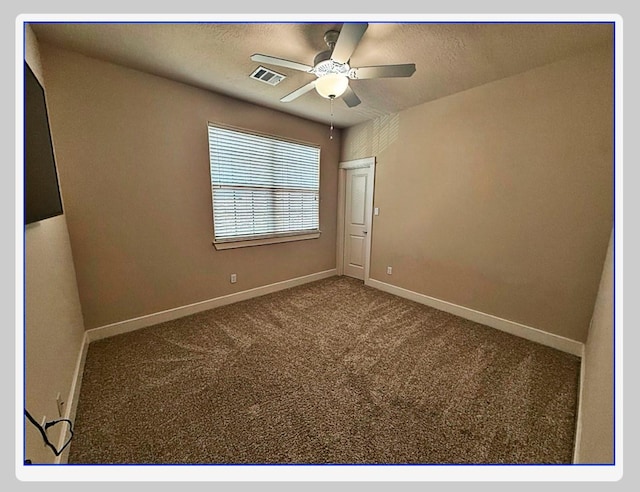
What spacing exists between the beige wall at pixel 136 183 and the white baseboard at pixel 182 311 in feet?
0.17

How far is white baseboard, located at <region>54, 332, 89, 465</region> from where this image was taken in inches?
47.7

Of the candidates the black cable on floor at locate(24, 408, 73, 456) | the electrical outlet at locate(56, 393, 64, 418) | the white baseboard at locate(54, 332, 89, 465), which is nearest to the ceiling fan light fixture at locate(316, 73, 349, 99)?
the black cable on floor at locate(24, 408, 73, 456)

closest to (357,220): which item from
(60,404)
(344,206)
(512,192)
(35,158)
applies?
(344,206)

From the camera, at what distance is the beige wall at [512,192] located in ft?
6.42

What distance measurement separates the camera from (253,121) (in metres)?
3.02

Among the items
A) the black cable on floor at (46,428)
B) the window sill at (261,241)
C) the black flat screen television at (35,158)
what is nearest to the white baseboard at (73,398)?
the black cable on floor at (46,428)

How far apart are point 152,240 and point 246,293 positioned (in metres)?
1.24

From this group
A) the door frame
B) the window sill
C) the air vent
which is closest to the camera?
the air vent

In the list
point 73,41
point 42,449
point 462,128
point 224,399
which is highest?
point 73,41

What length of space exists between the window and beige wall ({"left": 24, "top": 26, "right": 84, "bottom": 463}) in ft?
4.37

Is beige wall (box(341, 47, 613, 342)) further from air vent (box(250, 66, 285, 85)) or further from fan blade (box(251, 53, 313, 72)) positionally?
fan blade (box(251, 53, 313, 72))

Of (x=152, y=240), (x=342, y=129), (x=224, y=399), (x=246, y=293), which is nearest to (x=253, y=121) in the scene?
(x=342, y=129)

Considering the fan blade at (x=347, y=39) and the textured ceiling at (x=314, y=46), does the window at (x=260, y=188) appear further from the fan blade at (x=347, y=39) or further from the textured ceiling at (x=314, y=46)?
the fan blade at (x=347, y=39)

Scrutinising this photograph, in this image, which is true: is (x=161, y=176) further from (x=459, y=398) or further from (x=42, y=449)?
(x=459, y=398)
